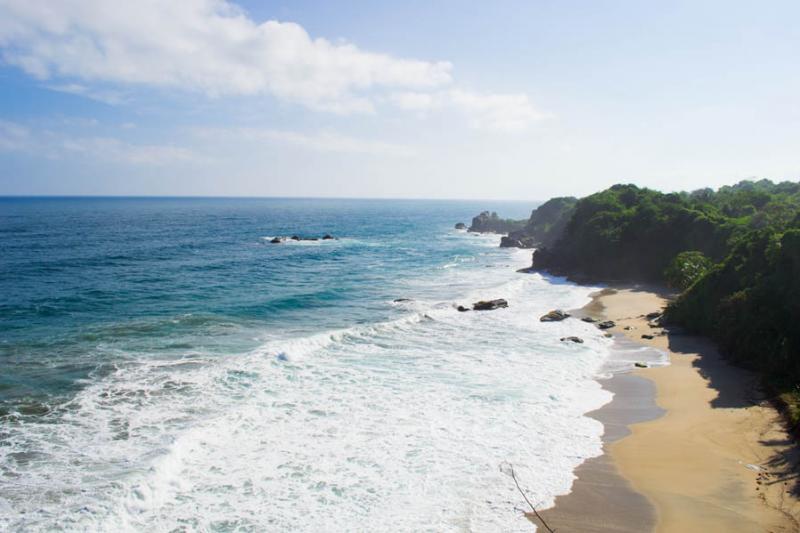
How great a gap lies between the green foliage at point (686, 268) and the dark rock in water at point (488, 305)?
16081mm

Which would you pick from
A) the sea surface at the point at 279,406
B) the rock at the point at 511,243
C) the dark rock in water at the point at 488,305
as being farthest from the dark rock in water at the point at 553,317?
the rock at the point at 511,243

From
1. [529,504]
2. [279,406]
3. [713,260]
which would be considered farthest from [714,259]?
[279,406]

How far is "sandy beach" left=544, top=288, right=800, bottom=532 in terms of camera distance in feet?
47.3

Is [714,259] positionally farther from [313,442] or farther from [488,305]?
[313,442]

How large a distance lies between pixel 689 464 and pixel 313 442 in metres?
13.4

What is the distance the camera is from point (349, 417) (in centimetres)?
2097

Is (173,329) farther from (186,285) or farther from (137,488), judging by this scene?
(137,488)

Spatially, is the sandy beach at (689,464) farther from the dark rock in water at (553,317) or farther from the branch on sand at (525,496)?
the dark rock in water at (553,317)

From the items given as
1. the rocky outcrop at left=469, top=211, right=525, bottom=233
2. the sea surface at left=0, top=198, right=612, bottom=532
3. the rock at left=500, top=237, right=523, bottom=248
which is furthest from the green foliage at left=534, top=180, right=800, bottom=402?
the rocky outcrop at left=469, top=211, right=525, bottom=233

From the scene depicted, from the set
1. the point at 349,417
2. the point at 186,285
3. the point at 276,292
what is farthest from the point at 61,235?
the point at 349,417

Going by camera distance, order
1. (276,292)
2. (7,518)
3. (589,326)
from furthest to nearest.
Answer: (276,292), (589,326), (7,518)

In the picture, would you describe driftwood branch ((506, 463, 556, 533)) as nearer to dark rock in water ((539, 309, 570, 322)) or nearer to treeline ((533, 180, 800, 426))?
treeline ((533, 180, 800, 426))

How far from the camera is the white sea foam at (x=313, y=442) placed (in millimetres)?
14688

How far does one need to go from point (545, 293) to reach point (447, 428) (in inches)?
1343
